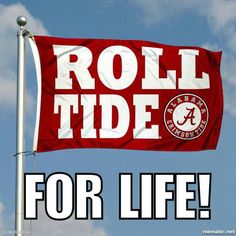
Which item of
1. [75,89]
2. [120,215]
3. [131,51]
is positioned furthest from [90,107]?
[120,215]

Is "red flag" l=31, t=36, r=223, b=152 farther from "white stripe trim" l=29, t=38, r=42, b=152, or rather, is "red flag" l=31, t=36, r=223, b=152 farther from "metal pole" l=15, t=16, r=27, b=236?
"metal pole" l=15, t=16, r=27, b=236

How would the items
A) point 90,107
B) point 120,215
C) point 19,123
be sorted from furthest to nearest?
point 120,215
point 90,107
point 19,123

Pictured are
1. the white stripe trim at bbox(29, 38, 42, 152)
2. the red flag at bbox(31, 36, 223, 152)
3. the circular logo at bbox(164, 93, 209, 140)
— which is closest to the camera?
the white stripe trim at bbox(29, 38, 42, 152)

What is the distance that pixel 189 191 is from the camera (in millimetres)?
22672

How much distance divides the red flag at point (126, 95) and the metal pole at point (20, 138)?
0.75 metres

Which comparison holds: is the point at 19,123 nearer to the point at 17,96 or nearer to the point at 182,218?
the point at 17,96

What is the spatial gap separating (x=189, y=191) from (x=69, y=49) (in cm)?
593

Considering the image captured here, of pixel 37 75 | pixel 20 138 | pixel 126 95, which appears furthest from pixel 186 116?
pixel 20 138

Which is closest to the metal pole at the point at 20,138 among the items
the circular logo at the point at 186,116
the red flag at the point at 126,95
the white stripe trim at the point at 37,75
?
the white stripe trim at the point at 37,75

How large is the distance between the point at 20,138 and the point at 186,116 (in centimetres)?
523

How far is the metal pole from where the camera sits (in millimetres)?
18250

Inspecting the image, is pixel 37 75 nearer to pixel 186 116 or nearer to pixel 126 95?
pixel 126 95

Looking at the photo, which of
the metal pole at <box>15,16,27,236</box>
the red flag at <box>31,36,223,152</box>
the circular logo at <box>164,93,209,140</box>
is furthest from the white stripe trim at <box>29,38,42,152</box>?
the circular logo at <box>164,93,209,140</box>

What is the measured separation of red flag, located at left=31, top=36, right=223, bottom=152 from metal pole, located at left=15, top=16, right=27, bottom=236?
0.75 metres
